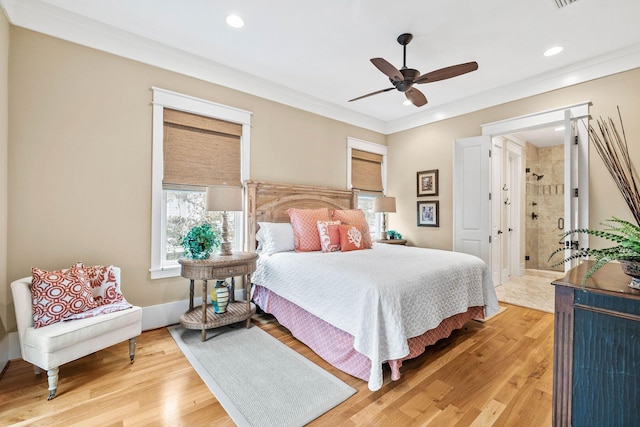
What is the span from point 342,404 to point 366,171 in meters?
3.99

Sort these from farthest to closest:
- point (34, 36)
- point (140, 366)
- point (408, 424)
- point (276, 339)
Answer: point (276, 339) → point (34, 36) → point (140, 366) → point (408, 424)

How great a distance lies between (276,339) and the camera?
2.76 metres

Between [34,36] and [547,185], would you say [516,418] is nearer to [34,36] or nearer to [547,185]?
[34,36]

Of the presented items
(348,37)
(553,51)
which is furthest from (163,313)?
(553,51)

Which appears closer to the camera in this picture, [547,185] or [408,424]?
[408,424]

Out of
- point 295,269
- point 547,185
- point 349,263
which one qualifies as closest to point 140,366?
point 295,269

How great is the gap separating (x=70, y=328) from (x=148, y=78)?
2442 millimetres

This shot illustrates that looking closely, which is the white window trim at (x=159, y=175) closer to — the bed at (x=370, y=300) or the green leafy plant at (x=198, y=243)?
the green leafy plant at (x=198, y=243)

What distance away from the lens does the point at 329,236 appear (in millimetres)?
3445

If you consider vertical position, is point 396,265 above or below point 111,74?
below

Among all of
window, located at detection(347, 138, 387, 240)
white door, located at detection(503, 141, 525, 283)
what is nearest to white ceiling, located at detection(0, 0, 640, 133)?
window, located at detection(347, 138, 387, 240)

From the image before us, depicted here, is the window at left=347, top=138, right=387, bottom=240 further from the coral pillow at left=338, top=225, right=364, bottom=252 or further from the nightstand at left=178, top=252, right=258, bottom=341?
the nightstand at left=178, top=252, right=258, bottom=341

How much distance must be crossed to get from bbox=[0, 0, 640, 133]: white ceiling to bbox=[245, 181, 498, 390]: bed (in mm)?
2008

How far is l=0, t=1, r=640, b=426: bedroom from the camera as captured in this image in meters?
2.37
